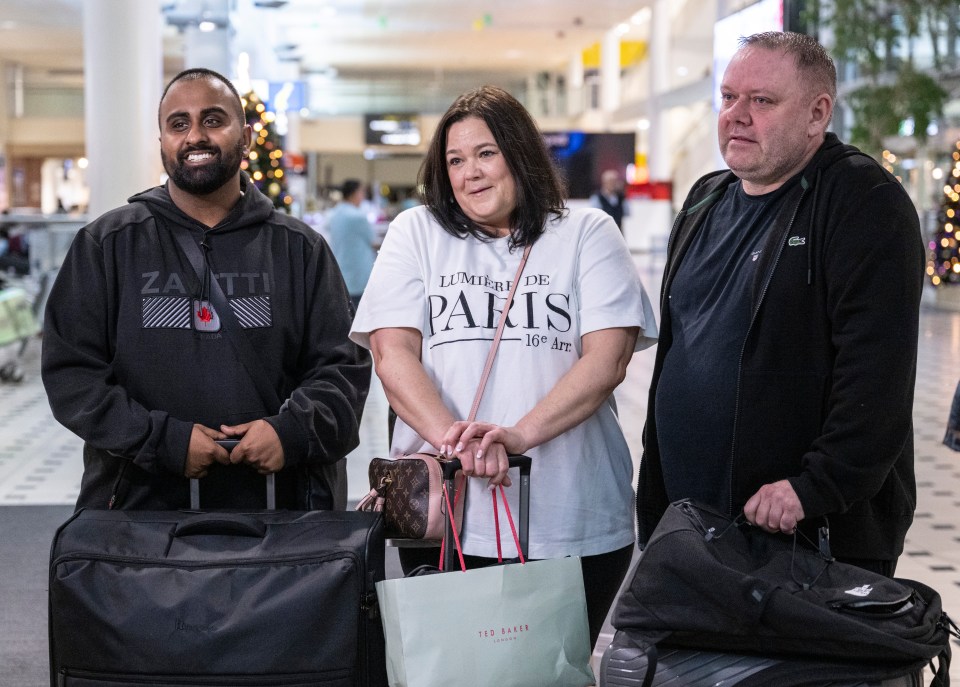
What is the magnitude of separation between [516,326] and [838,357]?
1.79ft

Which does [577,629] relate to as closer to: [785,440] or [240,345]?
[785,440]

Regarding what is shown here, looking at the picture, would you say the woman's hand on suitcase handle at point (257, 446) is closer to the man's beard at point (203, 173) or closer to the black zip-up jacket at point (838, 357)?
the man's beard at point (203, 173)

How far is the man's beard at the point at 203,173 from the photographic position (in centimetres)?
238

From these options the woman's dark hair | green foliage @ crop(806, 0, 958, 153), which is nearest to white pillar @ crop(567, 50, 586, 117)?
green foliage @ crop(806, 0, 958, 153)

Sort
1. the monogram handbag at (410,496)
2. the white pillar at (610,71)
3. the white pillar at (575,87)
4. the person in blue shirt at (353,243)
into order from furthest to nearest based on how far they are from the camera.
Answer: the white pillar at (575,87) < the white pillar at (610,71) < the person in blue shirt at (353,243) < the monogram handbag at (410,496)

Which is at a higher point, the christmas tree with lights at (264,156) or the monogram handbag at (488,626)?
the christmas tree with lights at (264,156)

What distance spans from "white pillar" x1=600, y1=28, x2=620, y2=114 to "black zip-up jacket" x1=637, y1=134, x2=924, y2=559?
29.3 m

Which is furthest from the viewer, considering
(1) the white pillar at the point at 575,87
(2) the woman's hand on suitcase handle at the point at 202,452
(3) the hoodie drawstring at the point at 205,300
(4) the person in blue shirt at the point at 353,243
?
(1) the white pillar at the point at 575,87

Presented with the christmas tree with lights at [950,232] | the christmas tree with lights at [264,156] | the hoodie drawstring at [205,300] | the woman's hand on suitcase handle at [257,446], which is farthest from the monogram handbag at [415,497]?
the christmas tree with lights at [950,232]

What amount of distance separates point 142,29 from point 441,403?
684cm

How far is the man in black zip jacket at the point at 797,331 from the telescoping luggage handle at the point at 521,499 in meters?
0.34

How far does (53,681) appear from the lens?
199 centimetres

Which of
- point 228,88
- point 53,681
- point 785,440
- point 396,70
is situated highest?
point 396,70

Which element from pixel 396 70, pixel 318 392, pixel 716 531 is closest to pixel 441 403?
pixel 318 392
